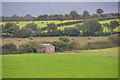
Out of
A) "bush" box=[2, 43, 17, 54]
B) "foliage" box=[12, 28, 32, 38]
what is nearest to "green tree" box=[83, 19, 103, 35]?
"foliage" box=[12, 28, 32, 38]

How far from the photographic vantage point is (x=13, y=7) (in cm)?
1012

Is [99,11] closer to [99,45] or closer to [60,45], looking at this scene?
[99,45]

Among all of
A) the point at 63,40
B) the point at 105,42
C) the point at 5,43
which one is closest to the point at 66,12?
the point at 63,40

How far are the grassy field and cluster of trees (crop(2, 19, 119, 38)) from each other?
918mm

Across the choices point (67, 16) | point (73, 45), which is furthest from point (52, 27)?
point (73, 45)

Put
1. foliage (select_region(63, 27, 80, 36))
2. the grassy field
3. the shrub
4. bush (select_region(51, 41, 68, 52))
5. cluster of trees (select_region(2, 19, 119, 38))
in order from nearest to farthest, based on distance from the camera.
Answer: the grassy field < bush (select_region(51, 41, 68, 52)) < the shrub < cluster of trees (select_region(2, 19, 119, 38)) < foliage (select_region(63, 27, 80, 36))

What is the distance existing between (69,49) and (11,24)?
2560 millimetres

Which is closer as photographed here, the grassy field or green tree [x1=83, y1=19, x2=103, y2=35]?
the grassy field

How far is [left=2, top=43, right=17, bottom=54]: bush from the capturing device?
9.73 m

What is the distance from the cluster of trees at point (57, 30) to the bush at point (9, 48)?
51 centimetres

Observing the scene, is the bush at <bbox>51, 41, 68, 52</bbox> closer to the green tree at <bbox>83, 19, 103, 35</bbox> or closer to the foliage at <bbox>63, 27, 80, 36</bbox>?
the foliage at <bbox>63, 27, 80, 36</bbox>

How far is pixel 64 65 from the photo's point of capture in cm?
913

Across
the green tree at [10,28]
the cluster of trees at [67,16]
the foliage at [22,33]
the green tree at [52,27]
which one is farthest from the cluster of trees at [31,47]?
the cluster of trees at [67,16]

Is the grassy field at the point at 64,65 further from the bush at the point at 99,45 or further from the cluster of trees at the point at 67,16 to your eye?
the cluster of trees at the point at 67,16
